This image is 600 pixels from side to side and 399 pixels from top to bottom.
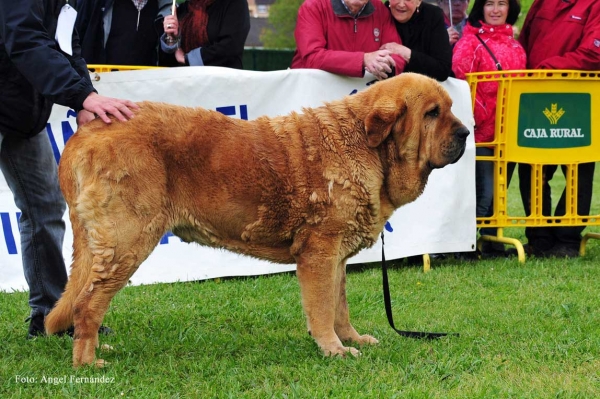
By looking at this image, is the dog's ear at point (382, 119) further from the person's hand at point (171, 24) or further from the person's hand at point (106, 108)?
the person's hand at point (171, 24)

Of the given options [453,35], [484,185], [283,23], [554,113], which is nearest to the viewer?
[554,113]

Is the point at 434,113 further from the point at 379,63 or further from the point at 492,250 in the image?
the point at 492,250

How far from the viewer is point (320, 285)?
4.14m

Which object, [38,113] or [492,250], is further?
[492,250]

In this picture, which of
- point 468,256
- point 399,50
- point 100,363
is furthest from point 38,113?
point 468,256

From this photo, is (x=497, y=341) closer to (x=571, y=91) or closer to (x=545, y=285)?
(x=545, y=285)

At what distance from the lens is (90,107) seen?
3941mm

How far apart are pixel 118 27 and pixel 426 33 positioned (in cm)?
266

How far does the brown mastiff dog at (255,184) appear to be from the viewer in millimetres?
3869

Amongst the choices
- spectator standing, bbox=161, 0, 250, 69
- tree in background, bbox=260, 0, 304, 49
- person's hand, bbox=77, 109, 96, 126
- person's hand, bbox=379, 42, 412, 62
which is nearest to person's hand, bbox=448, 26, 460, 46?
person's hand, bbox=379, 42, 412, 62

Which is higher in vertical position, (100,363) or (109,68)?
(109,68)

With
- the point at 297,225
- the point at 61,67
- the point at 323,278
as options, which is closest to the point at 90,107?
the point at 61,67

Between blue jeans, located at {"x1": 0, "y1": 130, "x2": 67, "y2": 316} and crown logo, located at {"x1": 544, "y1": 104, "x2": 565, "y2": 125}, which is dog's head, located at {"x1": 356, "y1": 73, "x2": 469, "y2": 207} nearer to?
blue jeans, located at {"x1": 0, "y1": 130, "x2": 67, "y2": 316}

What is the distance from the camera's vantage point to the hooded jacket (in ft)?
22.5
